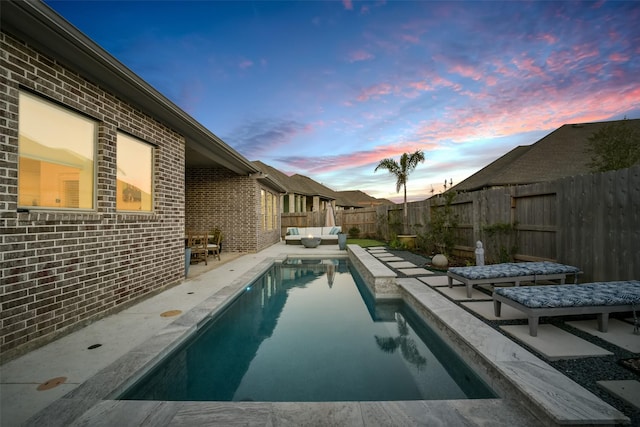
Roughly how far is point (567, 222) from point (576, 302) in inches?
96.1

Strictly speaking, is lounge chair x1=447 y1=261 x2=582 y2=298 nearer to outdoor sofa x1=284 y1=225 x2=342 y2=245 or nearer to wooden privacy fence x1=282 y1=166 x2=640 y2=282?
wooden privacy fence x1=282 y1=166 x2=640 y2=282

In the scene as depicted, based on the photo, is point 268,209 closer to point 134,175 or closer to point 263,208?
point 263,208

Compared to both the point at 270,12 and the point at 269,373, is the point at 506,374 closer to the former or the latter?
the point at 269,373

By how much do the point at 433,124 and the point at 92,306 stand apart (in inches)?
456

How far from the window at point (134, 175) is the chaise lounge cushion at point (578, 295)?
582 cm

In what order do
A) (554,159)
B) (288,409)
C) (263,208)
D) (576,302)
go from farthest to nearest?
(554,159), (263,208), (576,302), (288,409)

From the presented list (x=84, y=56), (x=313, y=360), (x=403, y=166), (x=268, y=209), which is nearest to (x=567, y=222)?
(x=313, y=360)

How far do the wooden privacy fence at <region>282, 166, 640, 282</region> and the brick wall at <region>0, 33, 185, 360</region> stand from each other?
732 cm

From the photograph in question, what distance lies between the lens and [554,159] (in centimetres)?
1590

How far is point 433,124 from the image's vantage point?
1086 centimetres

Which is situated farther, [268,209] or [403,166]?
[403,166]

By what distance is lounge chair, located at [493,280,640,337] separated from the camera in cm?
293

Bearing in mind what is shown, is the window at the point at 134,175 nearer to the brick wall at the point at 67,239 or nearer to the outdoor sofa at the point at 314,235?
the brick wall at the point at 67,239

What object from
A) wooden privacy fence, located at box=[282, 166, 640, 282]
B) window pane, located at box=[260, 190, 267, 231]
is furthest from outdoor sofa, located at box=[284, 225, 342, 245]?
wooden privacy fence, located at box=[282, 166, 640, 282]
